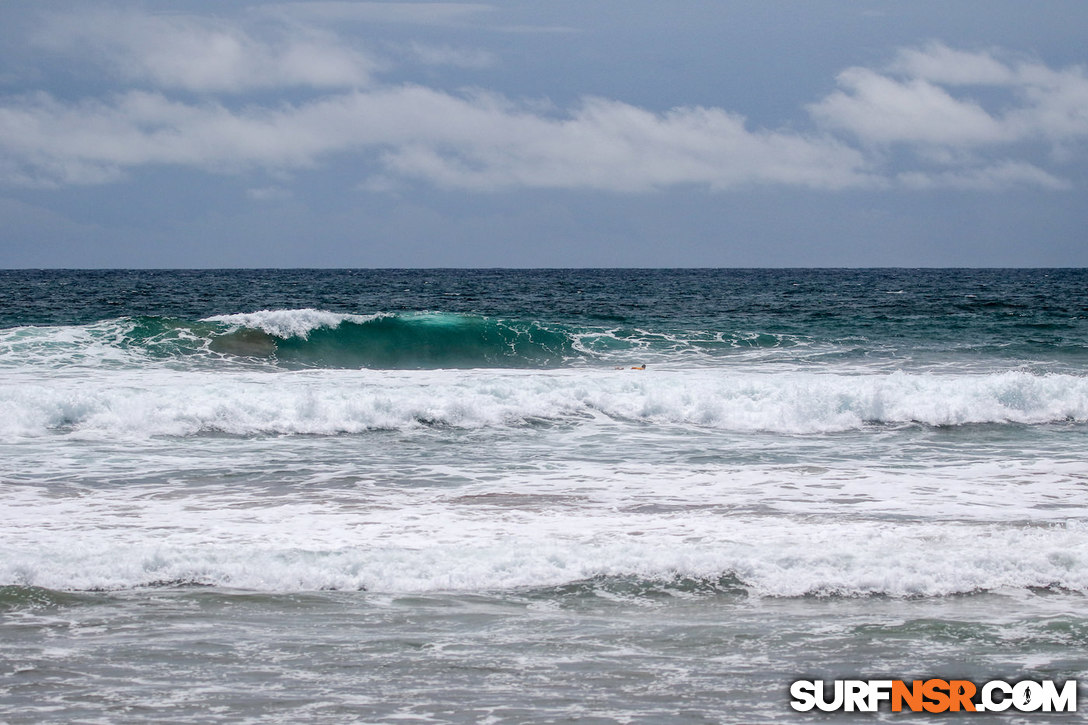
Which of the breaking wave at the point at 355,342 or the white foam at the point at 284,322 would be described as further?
the white foam at the point at 284,322

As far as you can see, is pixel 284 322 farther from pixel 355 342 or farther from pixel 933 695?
pixel 933 695

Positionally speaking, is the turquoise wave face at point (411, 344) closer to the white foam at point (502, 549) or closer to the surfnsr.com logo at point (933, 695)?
the white foam at point (502, 549)

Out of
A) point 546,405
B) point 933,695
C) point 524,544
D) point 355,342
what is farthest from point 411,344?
point 933,695

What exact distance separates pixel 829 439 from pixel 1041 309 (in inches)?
1101

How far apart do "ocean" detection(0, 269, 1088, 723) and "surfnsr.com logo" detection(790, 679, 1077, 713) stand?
9 cm

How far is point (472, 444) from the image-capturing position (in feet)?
41.0

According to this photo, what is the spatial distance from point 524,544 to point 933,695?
3.22 meters

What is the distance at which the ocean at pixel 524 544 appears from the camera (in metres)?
4.93

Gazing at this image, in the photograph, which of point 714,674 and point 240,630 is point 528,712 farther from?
point 240,630

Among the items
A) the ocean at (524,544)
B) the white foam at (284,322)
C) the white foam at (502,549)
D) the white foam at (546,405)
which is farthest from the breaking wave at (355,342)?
the white foam at (502,549)

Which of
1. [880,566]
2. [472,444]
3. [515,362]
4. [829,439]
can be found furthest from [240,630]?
[515,362]

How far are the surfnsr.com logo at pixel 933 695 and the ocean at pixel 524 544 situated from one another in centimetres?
9

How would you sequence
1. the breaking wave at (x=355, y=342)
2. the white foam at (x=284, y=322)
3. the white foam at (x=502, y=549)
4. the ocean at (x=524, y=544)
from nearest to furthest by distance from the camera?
the ocean at (x=524, y=544)
the white foam at (x=502, y=549)
the breaking wave at (x=355, y=342)
the white foam at (x=284, y=322)

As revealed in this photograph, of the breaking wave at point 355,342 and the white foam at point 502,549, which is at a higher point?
the breaking wave at point 355,342
